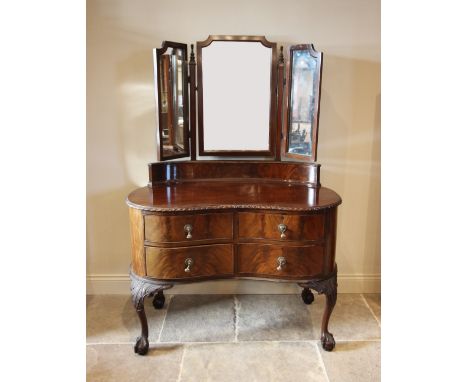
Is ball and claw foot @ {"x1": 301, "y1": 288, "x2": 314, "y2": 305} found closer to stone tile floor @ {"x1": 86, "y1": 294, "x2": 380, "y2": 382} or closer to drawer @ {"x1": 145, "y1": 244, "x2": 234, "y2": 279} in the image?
stone tile floor @ {"x1": 86, "y1": 294, "x2": 380, "y2": 382}

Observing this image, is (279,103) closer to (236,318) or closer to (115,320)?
(236,318)

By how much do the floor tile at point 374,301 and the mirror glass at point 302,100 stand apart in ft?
3.70

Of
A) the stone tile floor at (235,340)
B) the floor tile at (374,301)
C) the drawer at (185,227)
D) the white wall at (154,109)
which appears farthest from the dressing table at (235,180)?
the floor tile at (374,301)

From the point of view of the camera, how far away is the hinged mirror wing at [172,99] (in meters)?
2.25

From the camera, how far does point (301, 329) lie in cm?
238

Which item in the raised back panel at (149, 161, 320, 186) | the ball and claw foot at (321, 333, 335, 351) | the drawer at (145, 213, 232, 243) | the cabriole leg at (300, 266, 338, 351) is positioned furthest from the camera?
the raised back panel at (149, 161, 320, 186)

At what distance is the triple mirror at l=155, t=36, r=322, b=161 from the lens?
231cm

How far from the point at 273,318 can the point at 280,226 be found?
809mm

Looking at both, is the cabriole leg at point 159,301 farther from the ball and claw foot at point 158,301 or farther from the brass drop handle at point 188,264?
the brass drop handle at point 188,264

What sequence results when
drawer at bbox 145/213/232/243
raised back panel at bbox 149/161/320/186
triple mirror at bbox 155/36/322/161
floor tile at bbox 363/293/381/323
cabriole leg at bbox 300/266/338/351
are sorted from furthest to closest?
floor tile at bbox 363/293/381/323, raised back panel at bbox 149/161/320/186, triple mirror at bbox 155/36/322/161, cabriole leg at bbox 300/266/338/351, drawer at bbox 145/213/232/243

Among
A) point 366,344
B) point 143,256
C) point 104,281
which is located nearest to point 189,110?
point 143,256

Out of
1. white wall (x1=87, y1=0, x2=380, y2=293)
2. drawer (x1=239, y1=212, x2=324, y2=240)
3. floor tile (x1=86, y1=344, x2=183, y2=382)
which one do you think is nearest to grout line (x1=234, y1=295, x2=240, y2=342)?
white wall (x1=87, y1=0, x2=380, y2=293)
